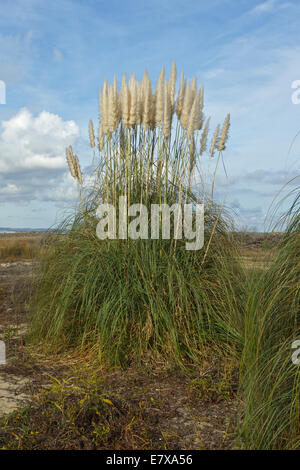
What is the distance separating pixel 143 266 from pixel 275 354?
1.57 m

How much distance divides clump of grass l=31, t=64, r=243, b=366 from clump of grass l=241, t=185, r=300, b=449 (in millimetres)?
771

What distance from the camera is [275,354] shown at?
2.45 metres

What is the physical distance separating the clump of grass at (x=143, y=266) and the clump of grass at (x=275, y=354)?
0.77 metres

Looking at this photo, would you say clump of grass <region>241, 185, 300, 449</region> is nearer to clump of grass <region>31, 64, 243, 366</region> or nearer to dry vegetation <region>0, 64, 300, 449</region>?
dry vegetation <region>0, 64, 300, 449</region>

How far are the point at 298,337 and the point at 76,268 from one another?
2202 millimetres

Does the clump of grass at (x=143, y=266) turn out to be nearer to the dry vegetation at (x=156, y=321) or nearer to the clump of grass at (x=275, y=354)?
the dry vegetation at (x=156, y=321)

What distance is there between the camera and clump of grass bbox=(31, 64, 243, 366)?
3.57 metres

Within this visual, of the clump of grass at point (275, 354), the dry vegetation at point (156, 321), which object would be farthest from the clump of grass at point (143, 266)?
the clump of grass at point (275, 354)

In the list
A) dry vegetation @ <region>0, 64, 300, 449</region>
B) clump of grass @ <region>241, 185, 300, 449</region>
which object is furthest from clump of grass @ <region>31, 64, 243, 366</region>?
clump of grass @ <region>241, 185, 300, 449</region>

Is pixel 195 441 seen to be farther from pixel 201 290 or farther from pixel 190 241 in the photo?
pixel 190 241

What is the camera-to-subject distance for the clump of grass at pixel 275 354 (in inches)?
84.9

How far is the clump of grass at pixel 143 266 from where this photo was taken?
11.7 ft

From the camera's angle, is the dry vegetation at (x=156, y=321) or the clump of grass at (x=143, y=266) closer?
the dry vegetation at (x=156, y=321)

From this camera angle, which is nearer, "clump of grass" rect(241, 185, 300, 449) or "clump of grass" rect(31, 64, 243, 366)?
"clump of grass" rect(241, 185, 300, 449)
